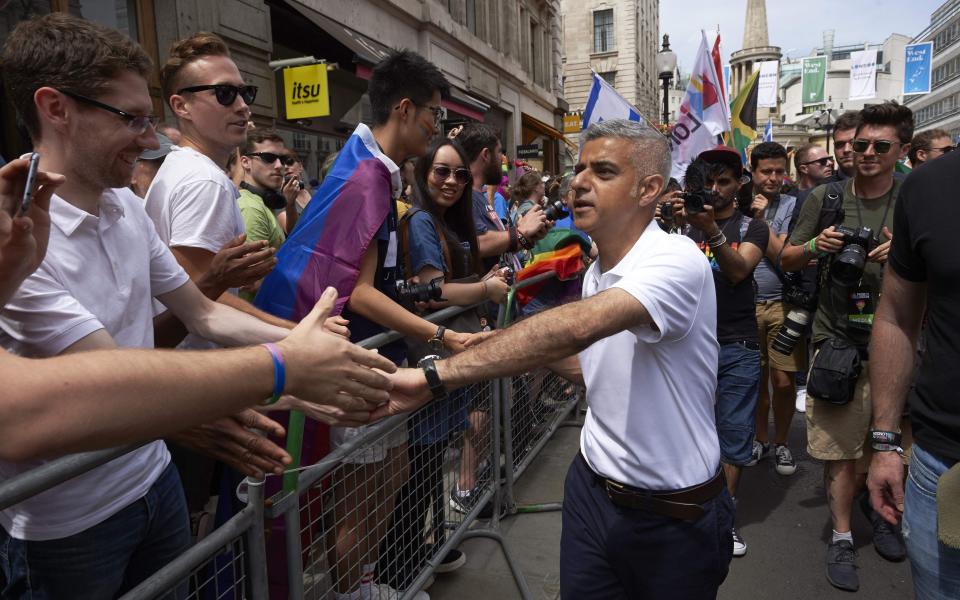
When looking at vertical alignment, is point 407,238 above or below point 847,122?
below

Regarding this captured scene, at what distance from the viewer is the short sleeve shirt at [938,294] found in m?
1.86

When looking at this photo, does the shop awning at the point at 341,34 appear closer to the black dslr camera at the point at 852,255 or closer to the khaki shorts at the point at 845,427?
the black dslr camera at the point at 852,255

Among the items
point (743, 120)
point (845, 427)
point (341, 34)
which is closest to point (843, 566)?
point (845, 427)

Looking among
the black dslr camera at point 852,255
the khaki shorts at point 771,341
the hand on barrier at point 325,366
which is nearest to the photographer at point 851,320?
the black dslr camera at point 852,255

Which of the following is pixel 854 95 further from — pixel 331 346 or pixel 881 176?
pixel 331 346

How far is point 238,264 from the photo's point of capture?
2.18 meters

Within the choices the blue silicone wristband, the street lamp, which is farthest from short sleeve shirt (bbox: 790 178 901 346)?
the street lamp

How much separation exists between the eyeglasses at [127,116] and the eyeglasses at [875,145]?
3.44 metres

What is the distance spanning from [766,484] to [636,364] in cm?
315

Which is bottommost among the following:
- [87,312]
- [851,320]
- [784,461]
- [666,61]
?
A: [784,461]

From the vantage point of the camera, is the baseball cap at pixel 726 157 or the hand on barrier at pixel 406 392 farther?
the baseball cap at pixel 726 157

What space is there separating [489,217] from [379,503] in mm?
2451

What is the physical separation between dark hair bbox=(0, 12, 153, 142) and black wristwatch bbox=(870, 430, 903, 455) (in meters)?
→ 2.63

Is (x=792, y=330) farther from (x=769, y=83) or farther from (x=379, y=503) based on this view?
(x=769, y=83)
